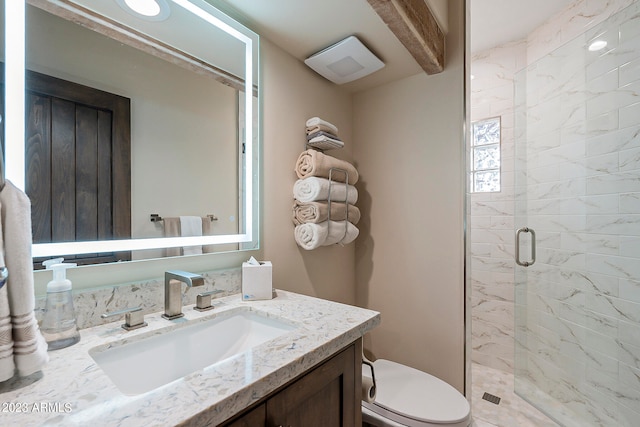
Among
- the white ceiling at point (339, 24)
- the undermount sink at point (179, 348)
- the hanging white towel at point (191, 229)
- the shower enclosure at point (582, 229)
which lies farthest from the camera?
the shower enclosure at point (582, 229)

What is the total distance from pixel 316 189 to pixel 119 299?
2.67ft

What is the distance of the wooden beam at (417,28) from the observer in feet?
3.30

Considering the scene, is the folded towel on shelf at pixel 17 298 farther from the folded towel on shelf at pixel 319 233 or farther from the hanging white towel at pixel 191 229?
the folded towel on shelf at pixel 319 233

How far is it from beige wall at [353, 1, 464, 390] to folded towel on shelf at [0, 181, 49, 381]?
1.50 meters

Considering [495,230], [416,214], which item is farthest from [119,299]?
[495,230]

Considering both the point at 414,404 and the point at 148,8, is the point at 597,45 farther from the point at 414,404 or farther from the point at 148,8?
the point at 148,8

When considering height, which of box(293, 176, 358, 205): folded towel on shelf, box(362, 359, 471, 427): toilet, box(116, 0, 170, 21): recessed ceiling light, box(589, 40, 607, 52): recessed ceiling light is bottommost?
box(362, 359, 471, 427): toilet

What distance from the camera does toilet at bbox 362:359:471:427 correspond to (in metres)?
1.07

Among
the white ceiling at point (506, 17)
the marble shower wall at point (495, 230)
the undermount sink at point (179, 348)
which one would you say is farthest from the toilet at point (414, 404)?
the white ceiling at point (506, 17)

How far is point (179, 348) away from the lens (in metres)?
0.80

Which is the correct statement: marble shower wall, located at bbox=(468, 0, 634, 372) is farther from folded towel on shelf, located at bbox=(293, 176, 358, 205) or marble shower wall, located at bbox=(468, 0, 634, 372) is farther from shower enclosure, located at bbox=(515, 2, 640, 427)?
folded towel on shelf, located at bbox=(293, 176, 358, 205)

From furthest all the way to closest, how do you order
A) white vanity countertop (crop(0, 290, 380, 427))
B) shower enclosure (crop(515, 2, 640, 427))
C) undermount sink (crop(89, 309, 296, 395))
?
shower enclosure (crop(515, 2, 640, 427)) → undermount sink (crop(89, 309, 296, 395)) → white vanity countertop (crop(0, 290, 380, 427))

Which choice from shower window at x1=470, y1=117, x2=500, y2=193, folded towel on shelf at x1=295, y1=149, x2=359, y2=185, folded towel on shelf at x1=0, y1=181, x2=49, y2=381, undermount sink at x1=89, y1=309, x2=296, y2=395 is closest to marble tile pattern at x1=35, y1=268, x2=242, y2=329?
undermount sink at x1=89, y1=309, x2=296, y2=395

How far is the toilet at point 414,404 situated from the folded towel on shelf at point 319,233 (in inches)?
22.6
